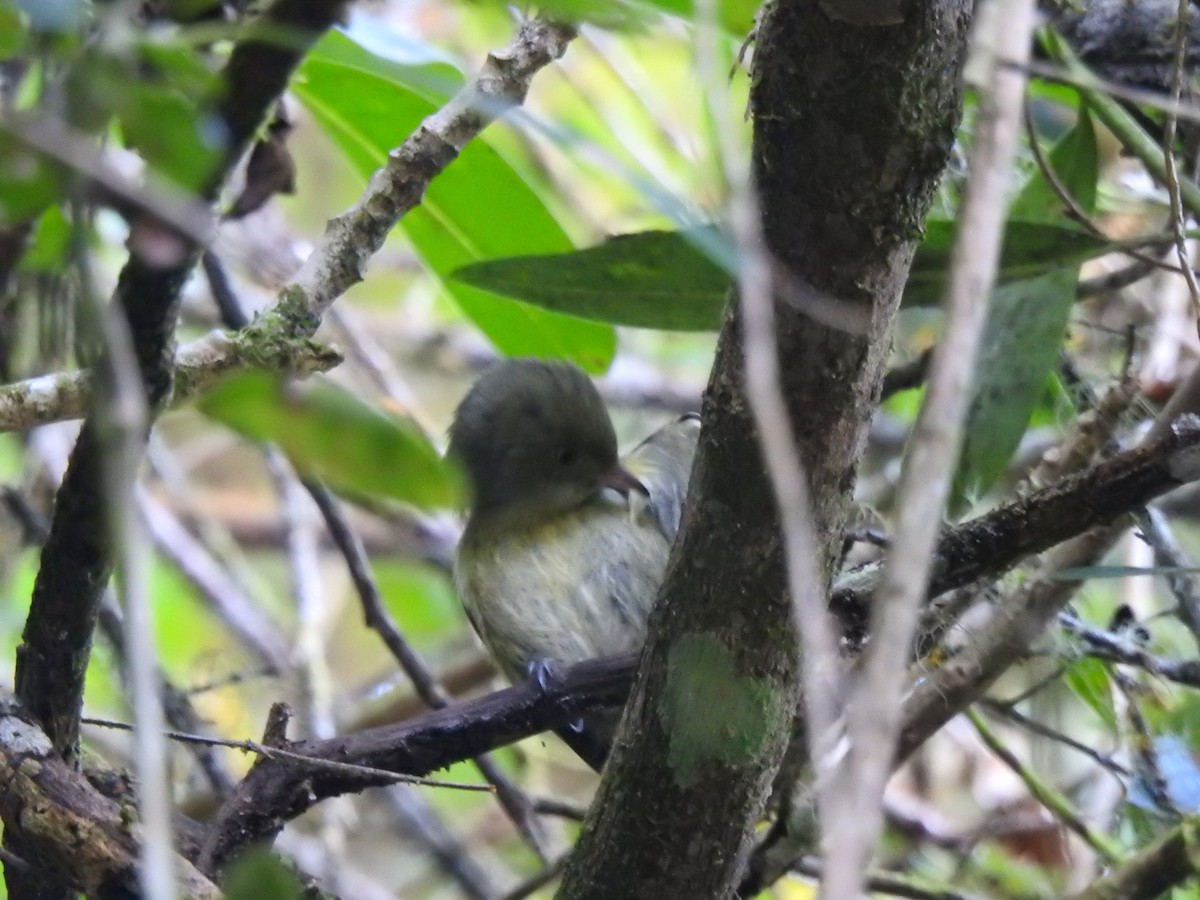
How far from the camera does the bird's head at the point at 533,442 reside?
2699mm

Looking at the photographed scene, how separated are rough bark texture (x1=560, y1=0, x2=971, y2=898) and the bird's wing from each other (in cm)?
99

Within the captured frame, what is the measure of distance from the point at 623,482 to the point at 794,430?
4.18 ft

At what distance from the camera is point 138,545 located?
82cm

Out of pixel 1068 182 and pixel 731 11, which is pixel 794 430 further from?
pixel 1068 182

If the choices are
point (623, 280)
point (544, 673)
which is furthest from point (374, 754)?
point (623, 280)

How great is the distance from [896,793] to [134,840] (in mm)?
2707

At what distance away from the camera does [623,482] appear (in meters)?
2.61

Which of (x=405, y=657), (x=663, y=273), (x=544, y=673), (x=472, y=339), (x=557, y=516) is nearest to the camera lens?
(x=544, y=673)

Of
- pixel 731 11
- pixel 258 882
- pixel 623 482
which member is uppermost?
pixel 731 11

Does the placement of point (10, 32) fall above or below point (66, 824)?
above

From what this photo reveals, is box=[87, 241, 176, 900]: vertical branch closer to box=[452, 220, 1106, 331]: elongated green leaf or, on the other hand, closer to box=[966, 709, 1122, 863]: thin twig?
box=[452, 220, 1106, 331]: elongated green leaf

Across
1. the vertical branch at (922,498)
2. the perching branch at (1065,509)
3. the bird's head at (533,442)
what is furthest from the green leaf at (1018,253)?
the vertical branch at (922,498)

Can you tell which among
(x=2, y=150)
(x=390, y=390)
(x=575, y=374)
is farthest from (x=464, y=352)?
(x=2, y=150)

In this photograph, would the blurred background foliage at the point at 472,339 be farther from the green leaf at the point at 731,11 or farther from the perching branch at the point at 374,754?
the perching branch at the point at 374,754
